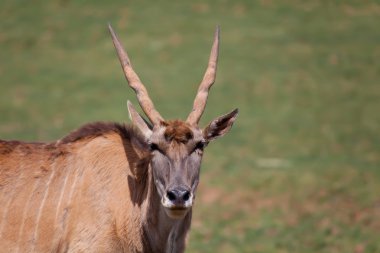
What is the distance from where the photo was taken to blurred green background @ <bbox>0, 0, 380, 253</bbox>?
15125 mm

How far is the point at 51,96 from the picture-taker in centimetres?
2478

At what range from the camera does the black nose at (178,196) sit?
6.84m

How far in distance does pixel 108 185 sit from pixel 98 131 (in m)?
0.66

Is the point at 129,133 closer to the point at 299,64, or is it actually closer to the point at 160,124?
the point at 160,124

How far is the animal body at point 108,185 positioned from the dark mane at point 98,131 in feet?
0.03

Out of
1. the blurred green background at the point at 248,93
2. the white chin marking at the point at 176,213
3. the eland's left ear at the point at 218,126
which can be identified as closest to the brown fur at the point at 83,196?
the white chin marking at the point at 176,213

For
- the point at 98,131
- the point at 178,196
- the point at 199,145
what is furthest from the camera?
the point at 98,131

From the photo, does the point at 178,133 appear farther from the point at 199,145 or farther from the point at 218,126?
the point at 218,126

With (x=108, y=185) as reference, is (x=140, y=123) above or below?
above

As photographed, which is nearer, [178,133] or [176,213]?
[176,213]

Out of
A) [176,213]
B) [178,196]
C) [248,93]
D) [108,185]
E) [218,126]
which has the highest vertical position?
[248,93]

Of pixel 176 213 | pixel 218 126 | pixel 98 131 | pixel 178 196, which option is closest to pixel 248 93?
pixel 98 131

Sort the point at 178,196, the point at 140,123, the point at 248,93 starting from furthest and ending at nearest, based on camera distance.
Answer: the point at 248,93 < the point at 140,123 < the point at 178,196

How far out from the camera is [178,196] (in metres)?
6.84
